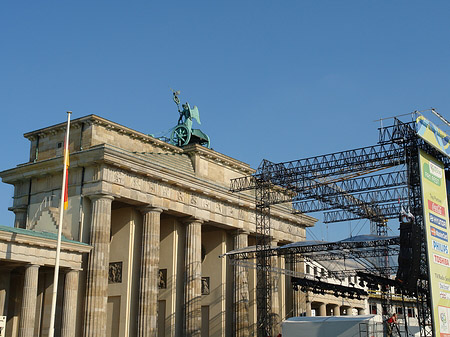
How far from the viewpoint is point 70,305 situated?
36219 millimetres

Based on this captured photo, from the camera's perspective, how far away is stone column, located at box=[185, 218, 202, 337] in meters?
44.9

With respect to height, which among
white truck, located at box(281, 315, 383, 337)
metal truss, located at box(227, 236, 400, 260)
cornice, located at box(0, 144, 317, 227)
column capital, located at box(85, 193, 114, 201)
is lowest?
white truck, located at box(281, 315, 383, 337)

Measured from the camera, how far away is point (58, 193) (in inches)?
1626

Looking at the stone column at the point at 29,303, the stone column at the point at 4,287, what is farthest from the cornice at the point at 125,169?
the stone column at the point at 29,303

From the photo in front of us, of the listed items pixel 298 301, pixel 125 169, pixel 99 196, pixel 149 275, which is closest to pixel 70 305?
pixel 149 275

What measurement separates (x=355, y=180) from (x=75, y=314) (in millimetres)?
20908

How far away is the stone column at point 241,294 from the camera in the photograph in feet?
164

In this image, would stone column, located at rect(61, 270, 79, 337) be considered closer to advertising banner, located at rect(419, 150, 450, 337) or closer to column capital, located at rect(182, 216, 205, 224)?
column capital, located at rect(182, 216, 205, 224)

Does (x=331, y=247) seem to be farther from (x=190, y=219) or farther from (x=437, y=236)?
(x=437, y=236)

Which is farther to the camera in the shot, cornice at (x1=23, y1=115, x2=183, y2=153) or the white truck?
cornice at (x1=23, y1=115, x2=183, y2=153)

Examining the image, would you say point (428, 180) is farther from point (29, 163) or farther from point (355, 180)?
point (29, 163)

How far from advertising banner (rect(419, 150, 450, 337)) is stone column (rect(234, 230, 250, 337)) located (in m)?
20.5

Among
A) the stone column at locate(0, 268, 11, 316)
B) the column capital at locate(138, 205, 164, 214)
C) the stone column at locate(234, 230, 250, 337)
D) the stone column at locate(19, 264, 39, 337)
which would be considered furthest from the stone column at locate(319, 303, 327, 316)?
the stone column at locate(19, 264, 39, 337)

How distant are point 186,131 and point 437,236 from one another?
2629cm
